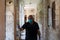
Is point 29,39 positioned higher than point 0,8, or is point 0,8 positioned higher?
point 0,8

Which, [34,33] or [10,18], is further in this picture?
[34,33]

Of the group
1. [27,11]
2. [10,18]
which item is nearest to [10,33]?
[10,18]

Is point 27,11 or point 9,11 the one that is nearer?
point 9,11

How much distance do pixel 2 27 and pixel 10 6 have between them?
2.08 metres

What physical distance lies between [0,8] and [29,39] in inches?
95.3

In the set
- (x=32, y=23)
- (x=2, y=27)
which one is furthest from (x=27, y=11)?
(x=2, y=27)

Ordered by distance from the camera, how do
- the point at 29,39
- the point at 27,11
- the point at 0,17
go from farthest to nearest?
the point at 27,11
the point at 29,39
the point at 0,17

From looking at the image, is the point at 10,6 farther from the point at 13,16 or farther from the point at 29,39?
the point at 29,39

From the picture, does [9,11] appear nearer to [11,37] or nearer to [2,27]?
[11,37]

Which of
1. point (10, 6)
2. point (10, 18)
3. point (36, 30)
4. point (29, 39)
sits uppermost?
point (10, 6)

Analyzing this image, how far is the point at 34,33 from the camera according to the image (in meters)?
3.21

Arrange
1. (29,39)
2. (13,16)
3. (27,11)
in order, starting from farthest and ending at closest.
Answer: (27,11), (29,39), (13,16)

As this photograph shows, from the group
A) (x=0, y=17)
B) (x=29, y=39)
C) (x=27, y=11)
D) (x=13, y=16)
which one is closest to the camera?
(x=0, y=17)

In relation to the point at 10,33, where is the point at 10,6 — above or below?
above
